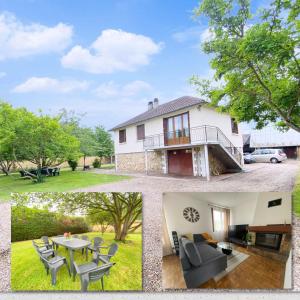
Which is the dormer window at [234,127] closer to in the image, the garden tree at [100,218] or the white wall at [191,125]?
the white wall at [191,125]

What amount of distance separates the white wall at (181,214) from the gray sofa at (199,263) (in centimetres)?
20

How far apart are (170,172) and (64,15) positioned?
20.8 ft

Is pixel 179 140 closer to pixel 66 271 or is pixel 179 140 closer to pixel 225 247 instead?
pixel 225 247

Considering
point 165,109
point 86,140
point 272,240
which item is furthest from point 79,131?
point 272,240

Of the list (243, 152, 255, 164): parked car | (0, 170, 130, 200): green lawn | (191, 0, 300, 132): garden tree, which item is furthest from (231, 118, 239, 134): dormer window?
(0, 170, 130, 200): green lawn

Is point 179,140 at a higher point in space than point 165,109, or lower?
lower

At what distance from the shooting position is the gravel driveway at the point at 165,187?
3.25m

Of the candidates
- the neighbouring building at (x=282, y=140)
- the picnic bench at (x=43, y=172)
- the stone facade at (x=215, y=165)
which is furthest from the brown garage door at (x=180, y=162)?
the picnic bench at (x=43, y=172)

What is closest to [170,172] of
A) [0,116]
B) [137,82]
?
[137,82]

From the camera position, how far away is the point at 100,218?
11.2ft

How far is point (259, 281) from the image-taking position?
122 inches

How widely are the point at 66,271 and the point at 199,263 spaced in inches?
70.0

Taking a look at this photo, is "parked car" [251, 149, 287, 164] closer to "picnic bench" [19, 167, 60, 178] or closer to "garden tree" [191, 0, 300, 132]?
"garden tree" [191, 0, 300, 132]

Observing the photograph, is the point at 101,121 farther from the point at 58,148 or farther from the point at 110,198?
the point at 110,198
